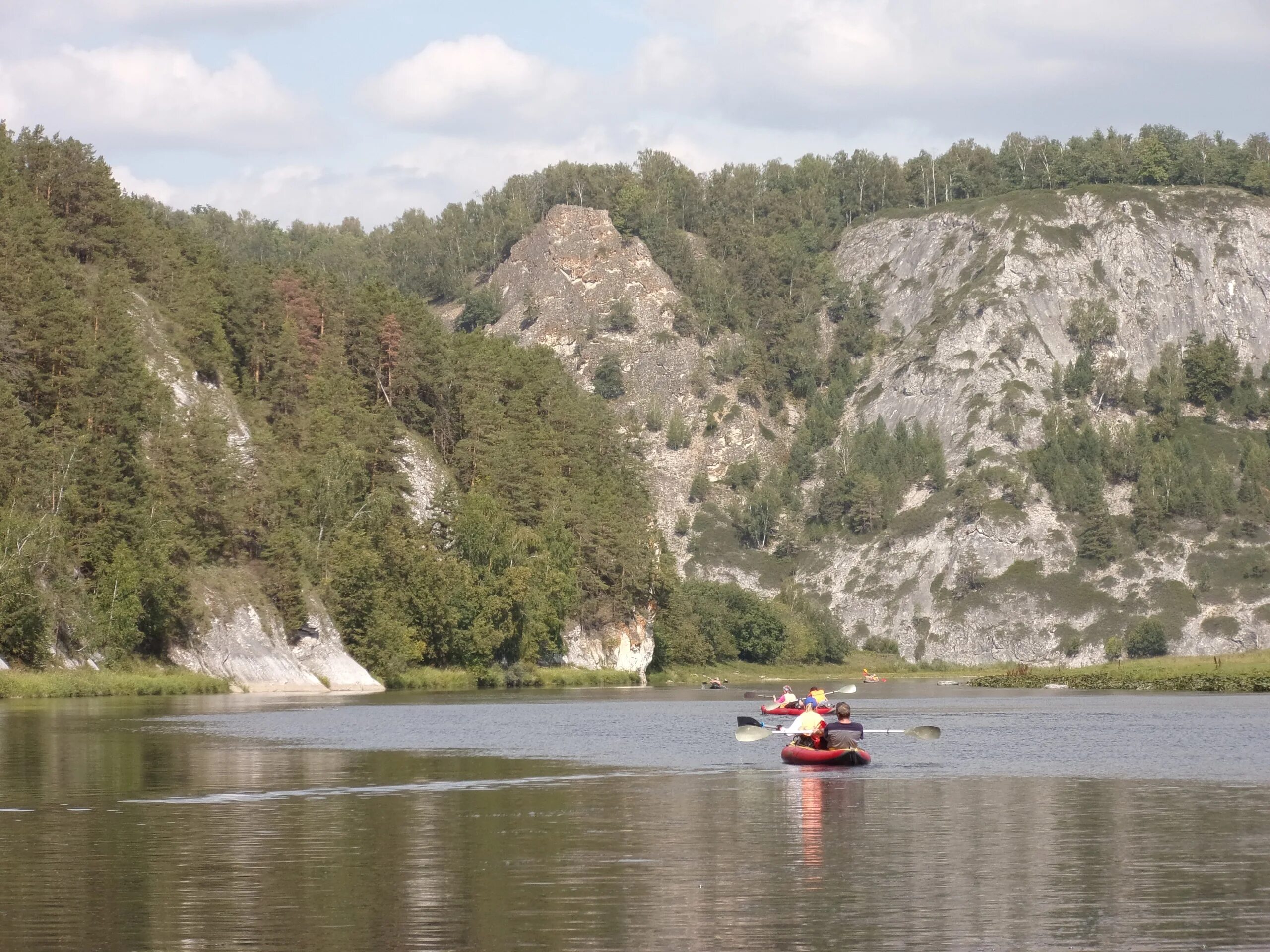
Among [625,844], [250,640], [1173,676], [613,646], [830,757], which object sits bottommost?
[613,646]

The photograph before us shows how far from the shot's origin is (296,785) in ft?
139

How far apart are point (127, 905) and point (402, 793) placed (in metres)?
16.8

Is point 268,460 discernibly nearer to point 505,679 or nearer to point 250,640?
point 250,640

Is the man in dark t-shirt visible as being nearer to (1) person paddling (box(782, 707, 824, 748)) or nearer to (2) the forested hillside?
(1) person paddling (box(782, 707, 824, 748))

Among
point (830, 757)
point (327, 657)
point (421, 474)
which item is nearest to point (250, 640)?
point (327, 657)

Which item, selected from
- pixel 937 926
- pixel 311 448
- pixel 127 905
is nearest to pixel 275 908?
pixel 127 905

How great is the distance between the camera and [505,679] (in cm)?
14300

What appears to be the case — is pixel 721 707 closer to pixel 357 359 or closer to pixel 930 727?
pixel 930 727

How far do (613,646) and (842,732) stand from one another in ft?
400

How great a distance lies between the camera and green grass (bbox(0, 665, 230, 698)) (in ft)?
300

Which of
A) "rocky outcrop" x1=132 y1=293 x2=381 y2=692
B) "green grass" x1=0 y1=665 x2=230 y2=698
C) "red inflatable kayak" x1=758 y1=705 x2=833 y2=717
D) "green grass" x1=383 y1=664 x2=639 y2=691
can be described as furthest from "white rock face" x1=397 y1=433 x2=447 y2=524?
"red inflatable kayak" x1=758 y1=705 x2=833 y2=717

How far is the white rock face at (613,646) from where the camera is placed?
164m

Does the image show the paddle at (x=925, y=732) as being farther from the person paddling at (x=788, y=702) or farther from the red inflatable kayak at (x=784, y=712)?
the red inflatable kayak at (x=784, y=712)

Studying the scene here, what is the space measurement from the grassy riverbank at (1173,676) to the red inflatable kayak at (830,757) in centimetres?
6844
